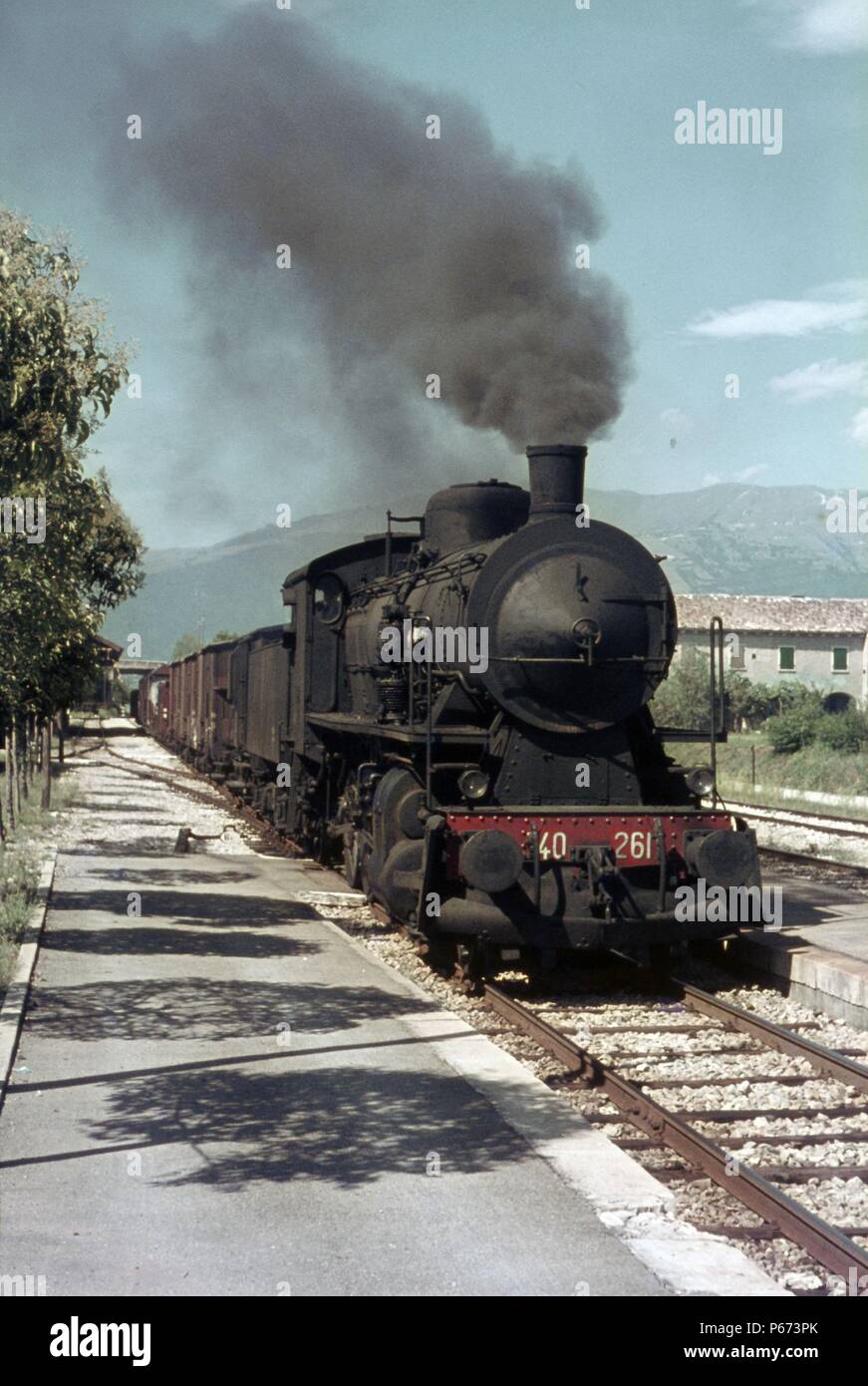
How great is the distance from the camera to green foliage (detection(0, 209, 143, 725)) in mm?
7906

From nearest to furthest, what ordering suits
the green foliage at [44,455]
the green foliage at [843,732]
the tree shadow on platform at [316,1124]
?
the tree shadow on platform at [316,1124] → the green foliage at [44,455] → the green foliage at [843,732]

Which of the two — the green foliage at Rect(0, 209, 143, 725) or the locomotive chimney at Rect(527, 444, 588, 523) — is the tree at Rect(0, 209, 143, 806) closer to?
the green foliage at Rect(0, 209, 143, 725)

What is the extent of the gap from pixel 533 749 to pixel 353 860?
3.89 metres

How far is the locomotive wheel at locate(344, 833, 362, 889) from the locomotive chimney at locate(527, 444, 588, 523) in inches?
156

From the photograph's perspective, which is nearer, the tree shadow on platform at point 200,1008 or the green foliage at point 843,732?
the tree shadow on platform at point 200,1008

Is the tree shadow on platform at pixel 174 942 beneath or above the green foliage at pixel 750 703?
beneath

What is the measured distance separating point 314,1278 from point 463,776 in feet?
17.3

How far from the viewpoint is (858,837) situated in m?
19.4

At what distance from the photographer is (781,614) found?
56.7 m

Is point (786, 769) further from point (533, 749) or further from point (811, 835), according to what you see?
point (533, 749)

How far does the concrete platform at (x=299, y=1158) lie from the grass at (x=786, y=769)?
1995cm

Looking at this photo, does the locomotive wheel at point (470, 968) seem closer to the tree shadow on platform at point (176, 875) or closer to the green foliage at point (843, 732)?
the tree shadow on platform at point (176, 875)

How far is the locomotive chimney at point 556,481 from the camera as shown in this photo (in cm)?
1011

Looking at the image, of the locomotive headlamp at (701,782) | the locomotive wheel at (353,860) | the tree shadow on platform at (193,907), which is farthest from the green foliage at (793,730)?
the locomotive headlamp at (701,782)
